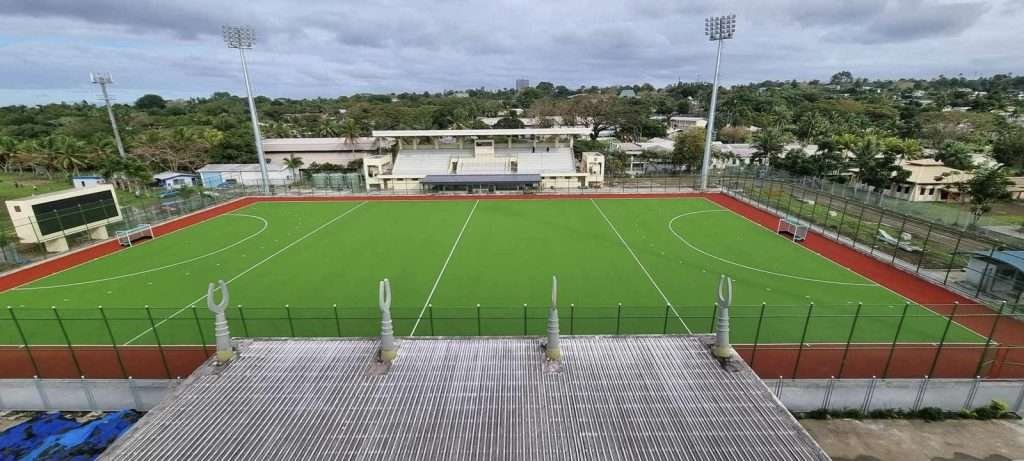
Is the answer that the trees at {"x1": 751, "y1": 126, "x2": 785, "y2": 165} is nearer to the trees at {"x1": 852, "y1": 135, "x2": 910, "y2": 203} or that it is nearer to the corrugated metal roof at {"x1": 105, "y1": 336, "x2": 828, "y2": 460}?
the trees at {"x1": 852, "y1": 135, "x2": 910, "y2": 203}

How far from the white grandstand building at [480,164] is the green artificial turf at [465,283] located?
12.1 meters

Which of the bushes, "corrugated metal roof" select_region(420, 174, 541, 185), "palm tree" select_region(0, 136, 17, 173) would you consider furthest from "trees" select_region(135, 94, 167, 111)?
the bushes

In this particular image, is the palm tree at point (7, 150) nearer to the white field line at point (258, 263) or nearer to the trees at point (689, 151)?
the white field line at point (258, 263)

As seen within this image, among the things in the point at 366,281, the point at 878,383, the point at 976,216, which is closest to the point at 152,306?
the point at 366,281

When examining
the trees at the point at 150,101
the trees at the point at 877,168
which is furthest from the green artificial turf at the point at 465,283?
the trees at the point at 150,101

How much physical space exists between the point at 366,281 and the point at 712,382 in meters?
16.4

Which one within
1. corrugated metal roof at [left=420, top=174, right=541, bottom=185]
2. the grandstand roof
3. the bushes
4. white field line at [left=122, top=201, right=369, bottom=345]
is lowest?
the bushes

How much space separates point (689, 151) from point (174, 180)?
58.9 meters

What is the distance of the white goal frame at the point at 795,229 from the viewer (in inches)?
1066

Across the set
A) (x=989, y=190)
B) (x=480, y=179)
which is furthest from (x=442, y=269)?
(x=989, y=190)

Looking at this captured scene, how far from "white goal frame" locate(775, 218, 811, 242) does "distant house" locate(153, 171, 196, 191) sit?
5715 centimetres

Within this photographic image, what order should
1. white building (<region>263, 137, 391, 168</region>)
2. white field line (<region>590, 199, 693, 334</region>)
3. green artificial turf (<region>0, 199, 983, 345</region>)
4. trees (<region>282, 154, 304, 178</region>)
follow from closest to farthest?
green artificial turf (<region>0, 199, 983, 345</region>), white field line (<region>590, 199, 693, 334</region>), trees (<region>282, 154, 304, 178</region>), white building (<region>263, 137, 391, 168</region>)

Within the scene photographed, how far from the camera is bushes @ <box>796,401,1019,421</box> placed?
12359 millimetres

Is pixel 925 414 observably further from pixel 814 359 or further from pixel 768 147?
pixel 768 147
